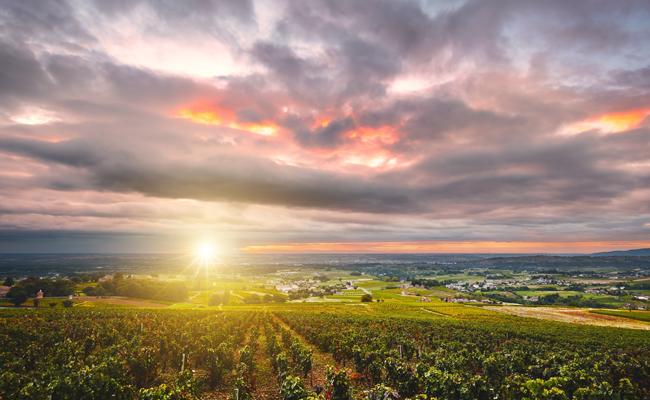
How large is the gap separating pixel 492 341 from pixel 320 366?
39.1 meters

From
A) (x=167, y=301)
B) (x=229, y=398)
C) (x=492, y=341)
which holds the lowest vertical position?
(x=167, y=301)

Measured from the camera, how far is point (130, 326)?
5956 cm

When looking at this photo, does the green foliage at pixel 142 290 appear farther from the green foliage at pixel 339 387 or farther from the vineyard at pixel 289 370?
the green foliage at pixel 339 387

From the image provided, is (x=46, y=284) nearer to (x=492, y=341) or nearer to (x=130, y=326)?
(x=130, y=326)

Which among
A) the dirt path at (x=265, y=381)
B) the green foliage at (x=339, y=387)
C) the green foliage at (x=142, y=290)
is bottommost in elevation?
the green foliage at (x=142, y=290)

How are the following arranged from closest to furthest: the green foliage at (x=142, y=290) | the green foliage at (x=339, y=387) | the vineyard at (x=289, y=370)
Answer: the vineyard at (x=289, y=370), the green foliage at (x=339, y=387), the green foliage at (x=142, y=290)

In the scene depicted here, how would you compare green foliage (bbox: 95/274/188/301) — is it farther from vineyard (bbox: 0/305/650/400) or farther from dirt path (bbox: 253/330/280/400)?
dirt path (bbox: 253/330/280/400)

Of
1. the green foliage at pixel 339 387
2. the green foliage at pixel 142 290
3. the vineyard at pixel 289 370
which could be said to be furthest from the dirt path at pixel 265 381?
the green foliage at pixel 142 290

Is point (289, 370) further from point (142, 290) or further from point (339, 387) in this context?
point (142, 290)

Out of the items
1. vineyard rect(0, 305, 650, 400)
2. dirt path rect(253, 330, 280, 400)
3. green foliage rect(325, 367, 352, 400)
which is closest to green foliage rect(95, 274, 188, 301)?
vineyard rect(0, 305, 650, 400)

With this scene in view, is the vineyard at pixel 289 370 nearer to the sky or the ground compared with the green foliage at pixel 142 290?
nearer to the sky

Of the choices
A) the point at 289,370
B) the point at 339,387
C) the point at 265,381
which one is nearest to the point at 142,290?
the point at 265,381

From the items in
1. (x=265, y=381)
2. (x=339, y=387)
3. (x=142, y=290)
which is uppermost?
(x=339, y=387)

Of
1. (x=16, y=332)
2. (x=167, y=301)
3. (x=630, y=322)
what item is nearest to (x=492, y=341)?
(x=16, y=332)
